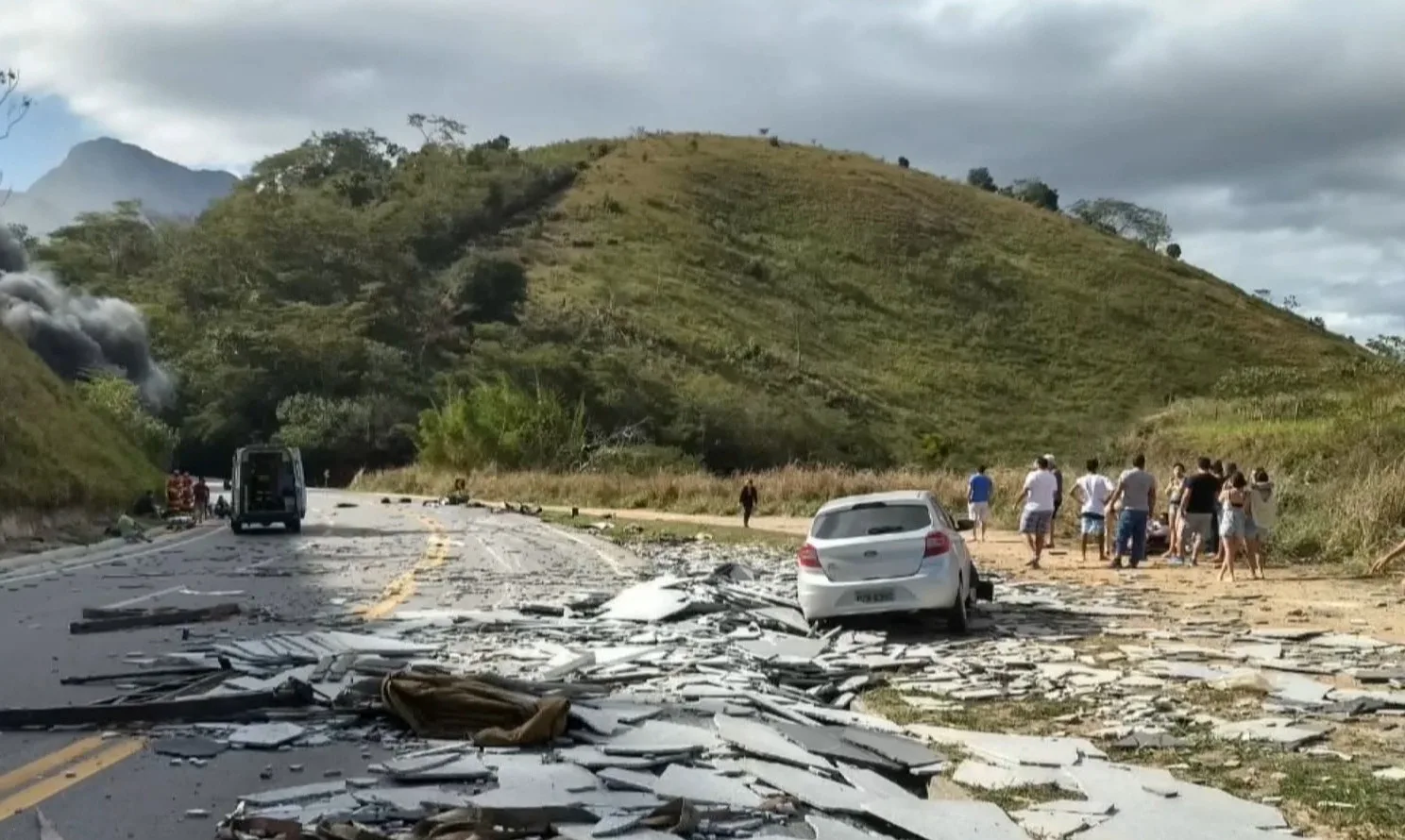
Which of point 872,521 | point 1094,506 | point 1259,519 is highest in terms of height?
point 1094,506

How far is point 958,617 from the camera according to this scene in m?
15.2

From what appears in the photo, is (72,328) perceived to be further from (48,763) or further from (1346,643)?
(48,763)

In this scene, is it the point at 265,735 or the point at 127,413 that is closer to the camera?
the point at 265,735

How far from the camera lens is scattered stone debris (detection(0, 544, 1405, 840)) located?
23.1ft

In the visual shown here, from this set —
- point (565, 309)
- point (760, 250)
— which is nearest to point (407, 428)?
point (565, 309)

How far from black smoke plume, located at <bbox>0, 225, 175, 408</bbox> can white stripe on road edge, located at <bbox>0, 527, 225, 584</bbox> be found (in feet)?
46.1

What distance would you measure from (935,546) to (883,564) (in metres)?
0.57

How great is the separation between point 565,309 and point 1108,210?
6628 cm

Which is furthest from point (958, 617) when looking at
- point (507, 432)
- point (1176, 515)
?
point (507, 432)

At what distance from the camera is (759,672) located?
1194 cm

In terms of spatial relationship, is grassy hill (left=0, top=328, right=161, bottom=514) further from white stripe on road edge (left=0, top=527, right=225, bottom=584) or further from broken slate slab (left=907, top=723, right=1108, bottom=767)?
broken slate slab (left=907, top=723, right=1108, bottom=767)

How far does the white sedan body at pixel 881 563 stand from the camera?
15016 millimetres

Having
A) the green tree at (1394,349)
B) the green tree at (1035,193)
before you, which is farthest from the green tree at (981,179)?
the green tree at (1394,349)

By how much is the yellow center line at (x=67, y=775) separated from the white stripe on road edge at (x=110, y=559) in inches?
543
